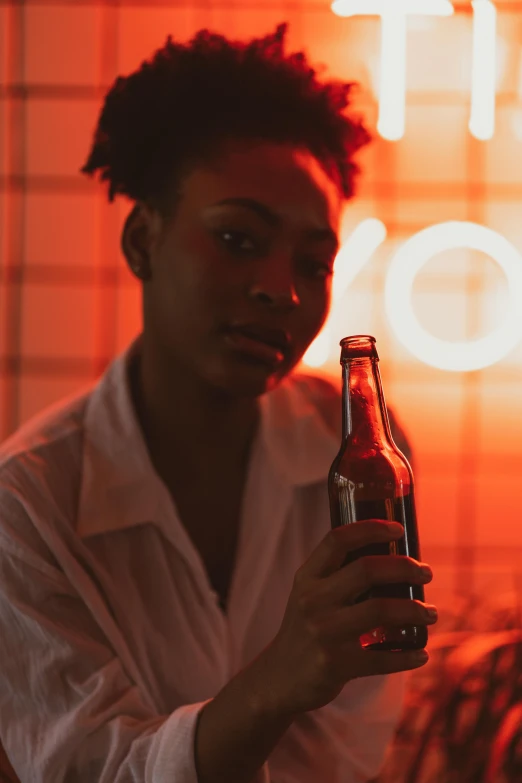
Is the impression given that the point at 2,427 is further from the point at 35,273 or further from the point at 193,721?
the point at 193,721

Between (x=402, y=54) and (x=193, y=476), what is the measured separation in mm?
1029

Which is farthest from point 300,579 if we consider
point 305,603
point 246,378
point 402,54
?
point 402,54

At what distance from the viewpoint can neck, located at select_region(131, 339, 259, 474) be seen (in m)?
1.13

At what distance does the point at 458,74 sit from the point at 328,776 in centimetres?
150

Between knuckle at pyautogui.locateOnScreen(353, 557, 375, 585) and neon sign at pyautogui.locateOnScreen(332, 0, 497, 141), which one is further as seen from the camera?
neon sign at pyautogui.locateOnScreen(332, 0, 497, 141)

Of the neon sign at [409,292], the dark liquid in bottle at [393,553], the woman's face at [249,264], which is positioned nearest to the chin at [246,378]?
the woman's face at [249,264]

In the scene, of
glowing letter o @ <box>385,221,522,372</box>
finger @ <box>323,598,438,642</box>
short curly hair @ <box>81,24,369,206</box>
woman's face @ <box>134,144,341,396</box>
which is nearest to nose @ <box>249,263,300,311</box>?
woman's face @ <box>134,144,341,396</box>

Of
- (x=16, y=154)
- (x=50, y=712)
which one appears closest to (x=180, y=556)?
(x=50, y=712)

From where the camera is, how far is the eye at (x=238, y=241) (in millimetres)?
975

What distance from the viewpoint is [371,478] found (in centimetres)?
68

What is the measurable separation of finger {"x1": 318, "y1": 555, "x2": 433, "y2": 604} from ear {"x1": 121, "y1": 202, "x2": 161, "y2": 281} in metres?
0.56

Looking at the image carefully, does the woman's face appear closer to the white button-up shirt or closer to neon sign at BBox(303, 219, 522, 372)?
the white button-up shirt

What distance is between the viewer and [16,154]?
199 cm

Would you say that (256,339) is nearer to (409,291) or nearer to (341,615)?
(341,615)
